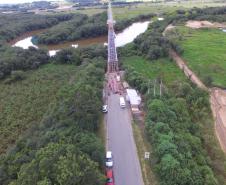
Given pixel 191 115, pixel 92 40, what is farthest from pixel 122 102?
pixel 92 40

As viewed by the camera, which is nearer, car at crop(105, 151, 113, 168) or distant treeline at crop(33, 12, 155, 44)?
car at crop(105, 151, 113, 168)

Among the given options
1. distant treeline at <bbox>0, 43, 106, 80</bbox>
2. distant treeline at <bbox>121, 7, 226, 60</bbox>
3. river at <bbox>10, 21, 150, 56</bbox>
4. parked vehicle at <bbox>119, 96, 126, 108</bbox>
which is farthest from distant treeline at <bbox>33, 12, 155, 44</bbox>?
parked vehicle at <bbox>119, 96, 126, 108</bbox>

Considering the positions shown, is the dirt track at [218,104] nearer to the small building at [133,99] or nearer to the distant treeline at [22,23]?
the small building at [133,99]

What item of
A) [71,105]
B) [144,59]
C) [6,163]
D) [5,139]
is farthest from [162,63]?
[6,163]

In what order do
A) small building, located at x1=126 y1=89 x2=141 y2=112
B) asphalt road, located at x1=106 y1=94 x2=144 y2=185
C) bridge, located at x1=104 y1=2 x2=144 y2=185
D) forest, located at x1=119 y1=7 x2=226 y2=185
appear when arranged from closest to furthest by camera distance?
forest, located at x1=119 y1=7 x2=226 y2=185
asphalt road, located at x1=106 y1=94 x2=144 y2=185
bridge, located at x1=104 y1=2 x2=144 y2=185
small building, located at x1=126 y1=89 x2=141 y2=112

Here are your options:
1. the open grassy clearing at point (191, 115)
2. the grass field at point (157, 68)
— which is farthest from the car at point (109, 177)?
the grass field at point (157, 68)

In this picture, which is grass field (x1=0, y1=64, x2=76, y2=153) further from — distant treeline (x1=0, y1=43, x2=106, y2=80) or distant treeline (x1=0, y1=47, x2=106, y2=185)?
distant treeline (x1=0, y1=47, x2=106, y2=185)
